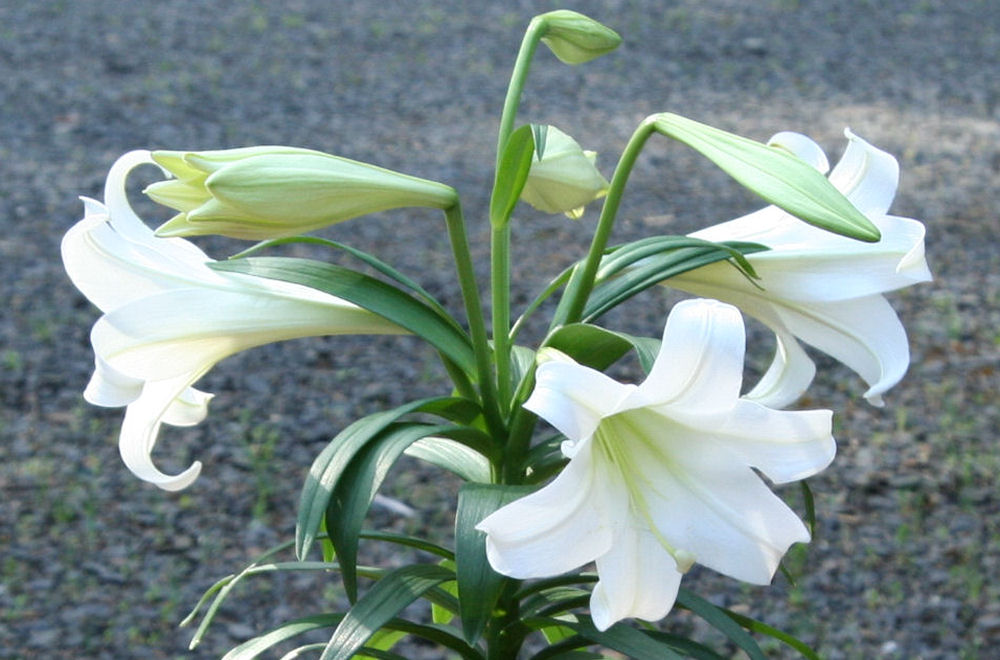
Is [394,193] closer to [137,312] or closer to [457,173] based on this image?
[137,312]

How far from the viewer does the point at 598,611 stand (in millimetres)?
896

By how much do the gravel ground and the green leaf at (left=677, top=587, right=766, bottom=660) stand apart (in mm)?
963

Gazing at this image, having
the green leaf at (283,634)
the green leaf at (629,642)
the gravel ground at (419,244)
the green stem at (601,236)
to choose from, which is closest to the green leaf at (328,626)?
the green leaf at (283,634)

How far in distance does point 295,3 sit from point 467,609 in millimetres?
5205

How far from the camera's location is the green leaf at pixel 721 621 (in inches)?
45.4

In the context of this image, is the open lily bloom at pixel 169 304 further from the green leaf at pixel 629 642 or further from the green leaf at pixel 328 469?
the green leaf at pixel 629 642

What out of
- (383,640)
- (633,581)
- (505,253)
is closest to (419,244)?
(383,640)

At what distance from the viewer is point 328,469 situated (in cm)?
98

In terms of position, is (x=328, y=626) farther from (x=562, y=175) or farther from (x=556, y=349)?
(x=562, y=175)

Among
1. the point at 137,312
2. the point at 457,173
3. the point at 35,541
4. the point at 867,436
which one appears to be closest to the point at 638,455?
the point at 137,312

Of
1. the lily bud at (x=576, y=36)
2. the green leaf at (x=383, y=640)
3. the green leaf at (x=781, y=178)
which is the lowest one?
the green leaf at (x=383, y=640)

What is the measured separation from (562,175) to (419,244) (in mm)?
2437

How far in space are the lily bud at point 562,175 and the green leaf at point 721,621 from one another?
0.40m

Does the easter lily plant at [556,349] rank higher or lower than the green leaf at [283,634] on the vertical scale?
higher
